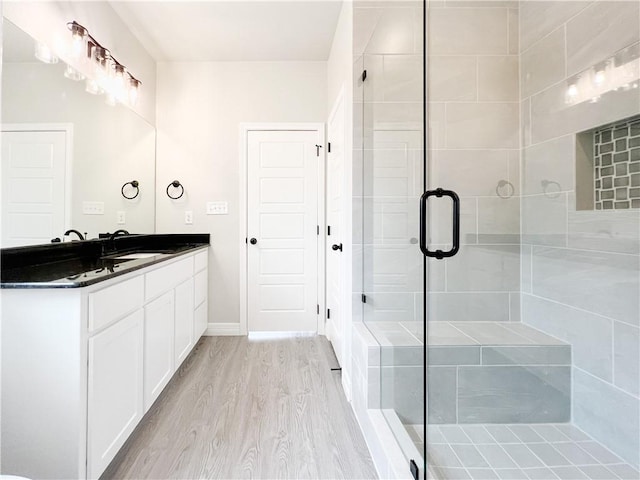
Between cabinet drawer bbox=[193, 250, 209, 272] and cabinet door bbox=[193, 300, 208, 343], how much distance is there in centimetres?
31

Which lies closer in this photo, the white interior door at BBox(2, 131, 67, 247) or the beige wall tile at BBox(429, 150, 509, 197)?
the white interior door at BBox(2, 131, 67, 247)

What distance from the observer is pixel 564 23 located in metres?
1.50

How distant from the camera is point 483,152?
171 cm

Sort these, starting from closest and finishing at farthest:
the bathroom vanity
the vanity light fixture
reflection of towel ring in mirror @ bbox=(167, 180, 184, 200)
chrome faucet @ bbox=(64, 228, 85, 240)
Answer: the bathroom vanity
chrome faucet @ bbox=(64, 228, 85, 240)
the vanity light fixture
reflection of towel ring in mirror @ bbox=(167, 180, 184, 200)

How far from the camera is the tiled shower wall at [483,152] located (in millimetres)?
1667

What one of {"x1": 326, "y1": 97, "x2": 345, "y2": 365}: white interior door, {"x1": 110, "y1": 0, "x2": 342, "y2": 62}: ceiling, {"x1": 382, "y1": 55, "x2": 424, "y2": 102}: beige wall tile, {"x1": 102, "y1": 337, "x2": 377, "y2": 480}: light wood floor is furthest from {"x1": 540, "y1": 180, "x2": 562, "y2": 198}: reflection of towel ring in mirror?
{"x1": 110, "y1": 0, "x2": 342, "y2": 62}: ceiling

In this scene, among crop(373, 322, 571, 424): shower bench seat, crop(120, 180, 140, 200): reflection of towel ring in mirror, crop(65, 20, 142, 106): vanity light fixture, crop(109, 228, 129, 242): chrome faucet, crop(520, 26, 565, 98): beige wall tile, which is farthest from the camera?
crop(120, 180, 140, 200): reflection of towel ring in mirror

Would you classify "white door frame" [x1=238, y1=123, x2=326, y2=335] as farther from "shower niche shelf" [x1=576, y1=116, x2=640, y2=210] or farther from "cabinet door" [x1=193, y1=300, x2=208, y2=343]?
"shower niche shelf" [x1=576, y1=116, x2=640, y2=210]

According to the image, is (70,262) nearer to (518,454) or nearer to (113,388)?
(113,388)

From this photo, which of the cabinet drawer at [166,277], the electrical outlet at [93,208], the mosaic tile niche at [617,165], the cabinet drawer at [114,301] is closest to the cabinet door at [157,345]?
the cabinet drawer at [166,277]

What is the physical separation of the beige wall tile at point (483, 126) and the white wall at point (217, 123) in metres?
1.64

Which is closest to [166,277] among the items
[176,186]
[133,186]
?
[133,186]

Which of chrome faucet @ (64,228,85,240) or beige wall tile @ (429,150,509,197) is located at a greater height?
beige wall tile @ (429,150,509,197)

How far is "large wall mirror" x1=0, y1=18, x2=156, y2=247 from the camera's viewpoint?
1.49 meters
